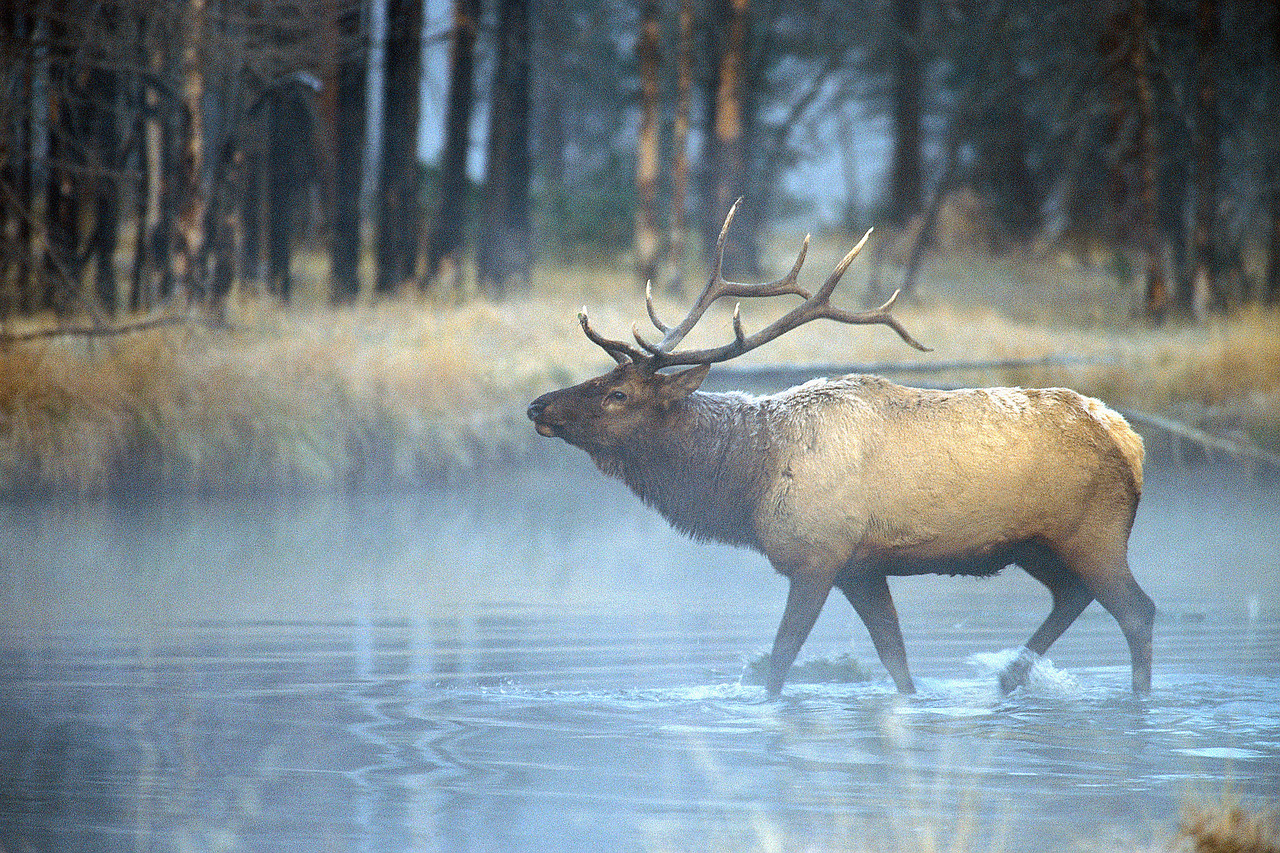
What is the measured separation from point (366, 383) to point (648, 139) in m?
10.1

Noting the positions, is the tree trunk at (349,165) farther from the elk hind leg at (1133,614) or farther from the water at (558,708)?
the elk hind leg at (1133,614)

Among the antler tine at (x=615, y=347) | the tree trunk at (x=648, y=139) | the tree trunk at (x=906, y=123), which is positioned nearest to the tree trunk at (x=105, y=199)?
the tree trunk at (x=648, y=139)

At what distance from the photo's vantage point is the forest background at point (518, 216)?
14398mm

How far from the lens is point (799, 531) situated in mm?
7262

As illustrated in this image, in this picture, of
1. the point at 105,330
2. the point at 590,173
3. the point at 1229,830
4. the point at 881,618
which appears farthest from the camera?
the point at 590,173

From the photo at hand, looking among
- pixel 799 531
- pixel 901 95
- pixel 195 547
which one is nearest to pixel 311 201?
pixel 901 95

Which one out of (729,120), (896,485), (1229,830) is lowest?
(1229,830)

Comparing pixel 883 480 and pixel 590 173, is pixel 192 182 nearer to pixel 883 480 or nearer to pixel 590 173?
pixel 883 480

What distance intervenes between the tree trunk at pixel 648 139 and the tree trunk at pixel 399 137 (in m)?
3.32

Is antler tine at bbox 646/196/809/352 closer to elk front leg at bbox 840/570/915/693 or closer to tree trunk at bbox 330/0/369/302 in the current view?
elk front leg at bbox 840/570/915/693

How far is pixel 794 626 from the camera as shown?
7160 mm

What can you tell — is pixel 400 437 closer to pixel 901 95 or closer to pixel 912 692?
pixel 912 692

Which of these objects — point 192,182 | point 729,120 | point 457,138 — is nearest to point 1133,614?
point 192,182

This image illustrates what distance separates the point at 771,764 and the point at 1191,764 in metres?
1.59
